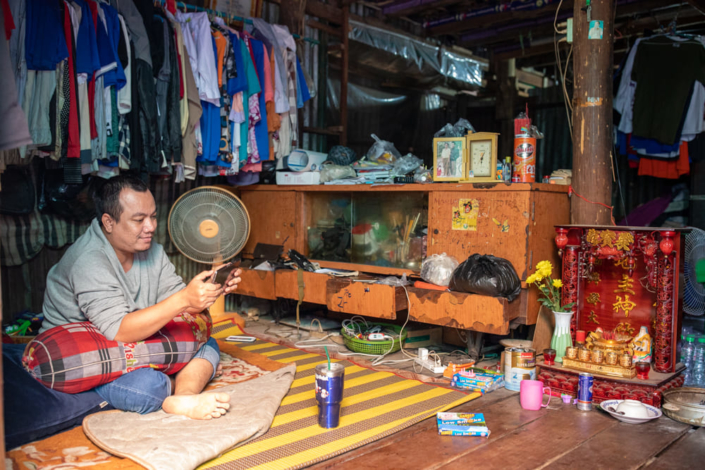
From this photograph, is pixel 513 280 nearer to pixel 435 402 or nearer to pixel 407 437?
pixel 435 402

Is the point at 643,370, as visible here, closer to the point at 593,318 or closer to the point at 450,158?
the point at 593,318

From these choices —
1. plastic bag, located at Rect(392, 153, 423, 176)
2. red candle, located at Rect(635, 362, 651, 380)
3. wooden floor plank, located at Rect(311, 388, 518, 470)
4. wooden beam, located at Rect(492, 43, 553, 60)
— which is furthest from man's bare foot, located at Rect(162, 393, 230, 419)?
wooden beam, located at Rect(492, 43, 553, 60)

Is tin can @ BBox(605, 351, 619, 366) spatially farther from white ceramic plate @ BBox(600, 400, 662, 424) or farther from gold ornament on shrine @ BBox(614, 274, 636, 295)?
Answer: gold ornament on shrine @ BBox(614, 274, 636, 295)

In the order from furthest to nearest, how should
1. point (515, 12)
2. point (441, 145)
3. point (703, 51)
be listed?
point (515, 12)
point (703, 51)
point (441, 145)

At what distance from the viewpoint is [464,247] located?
3910 mm

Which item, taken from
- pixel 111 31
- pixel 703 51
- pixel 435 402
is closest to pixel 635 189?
pixel 703 51

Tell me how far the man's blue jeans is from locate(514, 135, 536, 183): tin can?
2.56 metres

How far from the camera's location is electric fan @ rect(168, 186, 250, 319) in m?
4.16

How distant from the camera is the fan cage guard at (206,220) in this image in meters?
4.16

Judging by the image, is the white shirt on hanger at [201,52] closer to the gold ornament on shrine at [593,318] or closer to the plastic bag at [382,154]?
the plastic bag at [382,154]

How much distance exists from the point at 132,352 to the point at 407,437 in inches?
54.8

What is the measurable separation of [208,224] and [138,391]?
Result: 1791mm

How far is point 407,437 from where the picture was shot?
255 cm

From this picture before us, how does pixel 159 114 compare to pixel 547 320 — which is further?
pixel 159 114
